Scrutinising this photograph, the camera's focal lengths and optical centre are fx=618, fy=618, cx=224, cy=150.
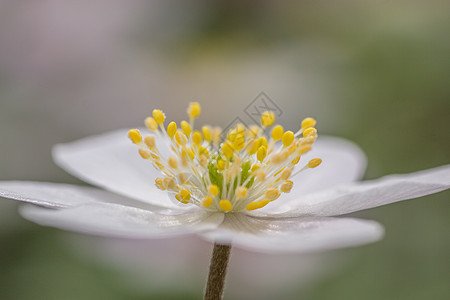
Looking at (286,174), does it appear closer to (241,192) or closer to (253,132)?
(241,192)

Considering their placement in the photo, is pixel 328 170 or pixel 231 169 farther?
pixel 328 170

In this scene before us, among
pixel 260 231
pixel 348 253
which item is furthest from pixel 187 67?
pixel 260 231

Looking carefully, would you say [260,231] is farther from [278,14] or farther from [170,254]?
[278,14]

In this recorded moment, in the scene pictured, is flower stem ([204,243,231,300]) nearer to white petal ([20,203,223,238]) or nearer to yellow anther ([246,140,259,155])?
white petal ([20,203,223,238])

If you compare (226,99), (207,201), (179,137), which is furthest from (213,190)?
(226,99)

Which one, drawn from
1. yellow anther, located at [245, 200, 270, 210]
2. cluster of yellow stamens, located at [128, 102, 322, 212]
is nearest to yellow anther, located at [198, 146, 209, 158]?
cluster of yellow stamens, located at [128, 102, 322, 212]

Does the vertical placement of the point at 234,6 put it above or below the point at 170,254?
above

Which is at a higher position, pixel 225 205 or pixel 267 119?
pixel 267 119
